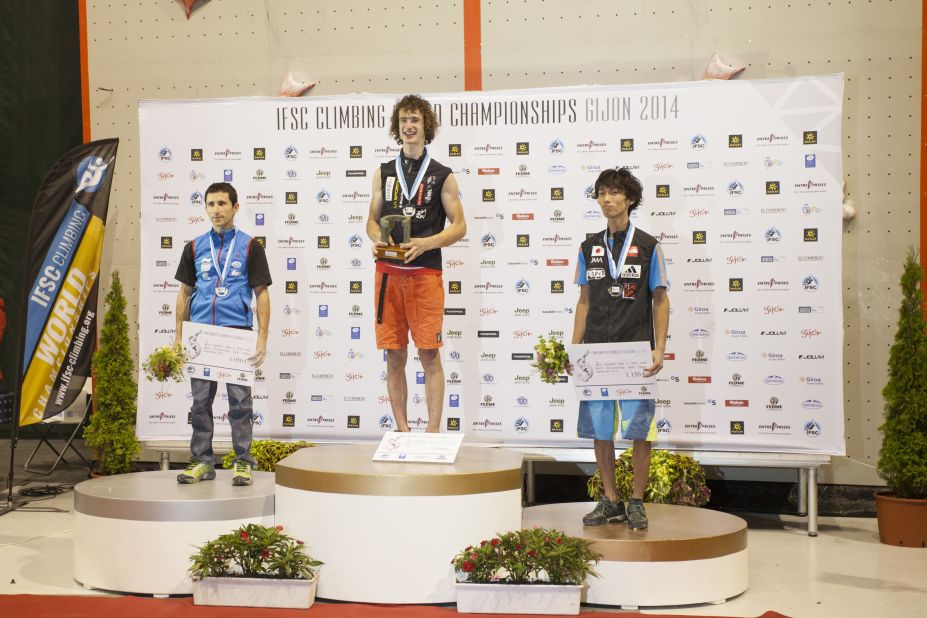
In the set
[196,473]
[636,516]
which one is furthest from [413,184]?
[636,516]

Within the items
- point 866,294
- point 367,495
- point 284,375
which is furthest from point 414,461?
point 866,294

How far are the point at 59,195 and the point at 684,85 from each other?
411 centimetres

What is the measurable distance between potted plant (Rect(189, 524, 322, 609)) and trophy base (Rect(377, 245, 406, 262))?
5.45ft

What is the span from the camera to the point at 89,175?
6.83 m

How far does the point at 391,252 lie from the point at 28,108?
5050 mm

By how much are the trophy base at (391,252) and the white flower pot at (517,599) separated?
190 cm

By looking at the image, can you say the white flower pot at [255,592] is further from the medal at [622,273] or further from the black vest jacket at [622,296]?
the medal at [622,273]

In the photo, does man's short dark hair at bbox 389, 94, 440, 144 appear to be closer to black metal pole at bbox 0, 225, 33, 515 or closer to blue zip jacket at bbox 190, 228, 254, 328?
blue zip jacket at bbox 190, 228, 254, 328

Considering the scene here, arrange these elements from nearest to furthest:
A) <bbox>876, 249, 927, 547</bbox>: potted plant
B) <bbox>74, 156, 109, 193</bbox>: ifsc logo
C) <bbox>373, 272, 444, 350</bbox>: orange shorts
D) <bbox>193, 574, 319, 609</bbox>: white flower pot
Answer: <bbox>193, 574, 319, 609</bbox>: white flower pot < <bbox>373, 272, 444, 350</bbox>: orange shorts < <bbox>876, 249, 927, 547</bbox>: potted plant < <bbox>74, 156, 109, 193</bbox>: ifsc logo

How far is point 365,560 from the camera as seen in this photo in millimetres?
4207

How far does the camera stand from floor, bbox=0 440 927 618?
172 inches

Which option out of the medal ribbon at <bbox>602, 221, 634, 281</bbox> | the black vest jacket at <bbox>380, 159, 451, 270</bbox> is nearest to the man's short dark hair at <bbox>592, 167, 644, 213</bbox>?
the medal ribbon at <bbox>602, 221, 634, 281</bbox>

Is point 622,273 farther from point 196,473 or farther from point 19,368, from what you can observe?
point 19,368

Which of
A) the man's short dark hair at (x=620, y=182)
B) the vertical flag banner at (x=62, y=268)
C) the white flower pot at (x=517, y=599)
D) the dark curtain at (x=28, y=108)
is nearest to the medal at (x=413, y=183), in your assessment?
the man's short dark hair at (x=620, y=182)
